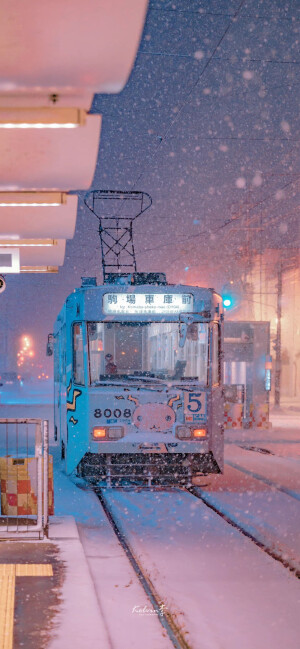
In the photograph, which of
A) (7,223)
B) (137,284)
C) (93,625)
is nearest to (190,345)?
(137,284)

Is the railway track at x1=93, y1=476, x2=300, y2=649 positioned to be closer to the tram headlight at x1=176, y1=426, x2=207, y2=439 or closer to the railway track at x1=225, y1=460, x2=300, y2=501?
the tram headlight at x1=176, y1=426, x2=207, y2=439

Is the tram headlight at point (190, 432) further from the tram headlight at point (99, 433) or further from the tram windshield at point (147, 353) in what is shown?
the tram headlight at point (99, 433)

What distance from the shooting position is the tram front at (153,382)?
1371 centimetres

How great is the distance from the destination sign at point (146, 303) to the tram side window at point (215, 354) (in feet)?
1.76

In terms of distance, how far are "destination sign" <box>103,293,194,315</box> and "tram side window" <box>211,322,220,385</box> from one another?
0.54 metres

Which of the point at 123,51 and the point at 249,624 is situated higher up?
the point at 123,51

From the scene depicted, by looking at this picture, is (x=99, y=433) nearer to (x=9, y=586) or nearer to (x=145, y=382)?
(x=145, y=382)

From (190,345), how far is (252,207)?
35.1m

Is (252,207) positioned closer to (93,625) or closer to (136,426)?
(136,426)

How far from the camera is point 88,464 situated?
13.9 m

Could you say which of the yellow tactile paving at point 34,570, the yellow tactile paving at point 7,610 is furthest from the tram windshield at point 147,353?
the yellow tactile paving at point 7,610

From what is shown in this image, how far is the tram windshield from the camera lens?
14062mm

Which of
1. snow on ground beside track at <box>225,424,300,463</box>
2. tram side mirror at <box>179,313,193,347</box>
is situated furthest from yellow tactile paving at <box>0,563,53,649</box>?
snow on ground beside track at <box>225,424,300,463</box>

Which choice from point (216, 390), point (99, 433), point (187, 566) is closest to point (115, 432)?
point (99, 433)
